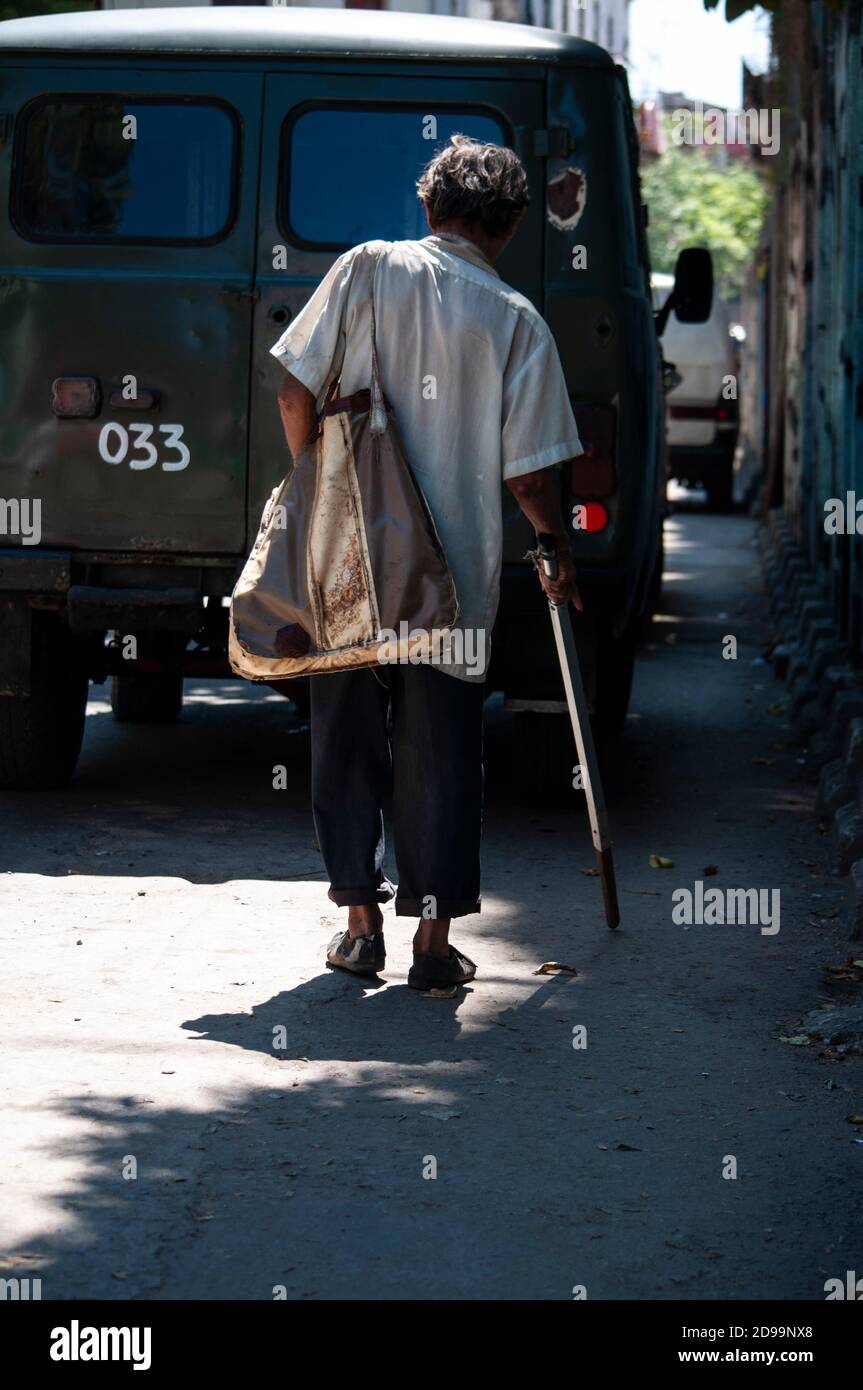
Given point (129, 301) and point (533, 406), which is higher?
point (129, 301)

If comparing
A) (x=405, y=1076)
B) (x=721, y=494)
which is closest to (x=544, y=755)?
(x=405, y=1076)

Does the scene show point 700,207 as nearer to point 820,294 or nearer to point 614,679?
point 820,294

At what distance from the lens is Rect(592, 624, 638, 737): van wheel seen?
8.38 m

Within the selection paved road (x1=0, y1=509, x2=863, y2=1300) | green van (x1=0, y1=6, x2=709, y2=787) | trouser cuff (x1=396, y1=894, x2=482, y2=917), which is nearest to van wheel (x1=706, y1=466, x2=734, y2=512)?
paved road (x1=0, y1=509, x2=863, y2=1300)

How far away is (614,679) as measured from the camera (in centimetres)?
876

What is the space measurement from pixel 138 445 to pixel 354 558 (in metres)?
2.25

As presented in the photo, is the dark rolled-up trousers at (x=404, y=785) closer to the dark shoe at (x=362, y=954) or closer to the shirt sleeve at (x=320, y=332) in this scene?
the dark shoe at (x=362, y=954)

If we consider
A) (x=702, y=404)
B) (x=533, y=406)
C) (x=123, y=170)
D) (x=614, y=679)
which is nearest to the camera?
(x=533, y=406)

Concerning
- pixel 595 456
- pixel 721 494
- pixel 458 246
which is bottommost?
pixel 721 494

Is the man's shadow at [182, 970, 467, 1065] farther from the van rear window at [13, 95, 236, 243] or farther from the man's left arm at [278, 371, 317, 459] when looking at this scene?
the van rear window at [13, 95, 236, 243]

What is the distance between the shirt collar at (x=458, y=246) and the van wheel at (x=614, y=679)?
3.08 metres

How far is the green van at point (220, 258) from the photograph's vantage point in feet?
23.0
